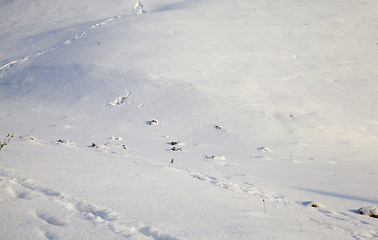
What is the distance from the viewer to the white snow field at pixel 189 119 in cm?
170

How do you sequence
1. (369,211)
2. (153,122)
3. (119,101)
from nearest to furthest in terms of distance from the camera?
1. (369,211)
2. (153,122)
3. (119,101)

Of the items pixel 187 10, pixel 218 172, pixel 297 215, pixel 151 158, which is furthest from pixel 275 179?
pixel 187 10

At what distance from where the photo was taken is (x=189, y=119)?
5.05 metres

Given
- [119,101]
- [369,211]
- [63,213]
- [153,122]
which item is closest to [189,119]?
[153,122]

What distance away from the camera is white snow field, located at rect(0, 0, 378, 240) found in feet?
5.59

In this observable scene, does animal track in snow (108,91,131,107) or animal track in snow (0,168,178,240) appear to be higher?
animal track in snow (0,168,178,240)

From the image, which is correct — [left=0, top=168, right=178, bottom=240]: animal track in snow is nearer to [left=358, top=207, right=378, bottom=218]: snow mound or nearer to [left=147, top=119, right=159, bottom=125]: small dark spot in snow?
[left=358, top=207, right=378, bottom=218]: snow mound

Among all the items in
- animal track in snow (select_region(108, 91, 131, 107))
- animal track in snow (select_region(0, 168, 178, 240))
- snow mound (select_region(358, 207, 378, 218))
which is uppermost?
animal track in snow (select_region(0, 168, 178, 240))

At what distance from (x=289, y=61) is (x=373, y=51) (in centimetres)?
340

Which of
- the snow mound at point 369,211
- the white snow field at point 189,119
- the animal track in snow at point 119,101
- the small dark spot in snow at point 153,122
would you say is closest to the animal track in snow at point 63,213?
the white snow field at point 189,119

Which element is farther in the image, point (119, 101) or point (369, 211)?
point (119, 101)

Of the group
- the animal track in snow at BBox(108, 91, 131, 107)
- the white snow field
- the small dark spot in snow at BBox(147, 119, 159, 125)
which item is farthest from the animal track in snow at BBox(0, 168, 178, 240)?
the animal track in snow at BBox(108, 91, 131, 107)

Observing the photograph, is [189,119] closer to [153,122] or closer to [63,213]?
[153,122]

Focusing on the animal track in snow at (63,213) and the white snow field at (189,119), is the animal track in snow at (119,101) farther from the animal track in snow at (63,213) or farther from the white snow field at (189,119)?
the animal track in snow at (63,213)
